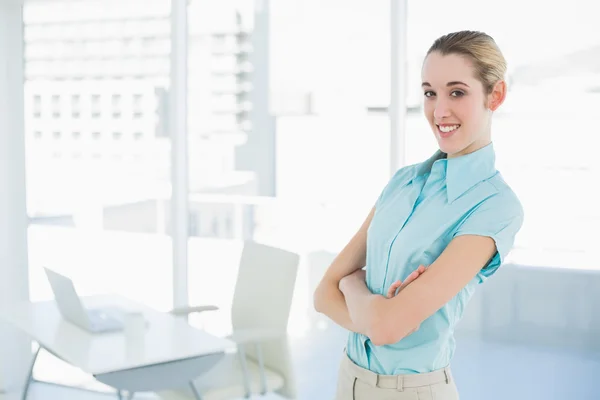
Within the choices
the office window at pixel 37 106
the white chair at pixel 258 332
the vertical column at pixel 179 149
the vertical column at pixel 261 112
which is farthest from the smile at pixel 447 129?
the office window at pixel 37 106

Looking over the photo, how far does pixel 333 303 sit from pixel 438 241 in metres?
0.34

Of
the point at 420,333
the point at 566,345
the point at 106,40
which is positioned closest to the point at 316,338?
the point at 566,345

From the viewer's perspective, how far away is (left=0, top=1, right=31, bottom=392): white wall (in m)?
4.62

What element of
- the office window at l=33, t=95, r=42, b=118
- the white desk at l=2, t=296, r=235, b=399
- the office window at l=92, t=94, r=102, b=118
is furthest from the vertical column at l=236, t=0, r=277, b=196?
the office window at l=33, t=95, r=42, b=118

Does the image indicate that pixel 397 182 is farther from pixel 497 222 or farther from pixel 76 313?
pixel 76 313

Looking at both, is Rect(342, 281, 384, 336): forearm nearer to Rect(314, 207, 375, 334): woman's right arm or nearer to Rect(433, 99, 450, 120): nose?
Rect(314, 207, 375, 334): woman's right arm

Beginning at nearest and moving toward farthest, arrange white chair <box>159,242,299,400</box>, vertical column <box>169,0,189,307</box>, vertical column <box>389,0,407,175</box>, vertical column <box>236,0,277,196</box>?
white chair <box>159,242,299,400</box> < vertical column <box>389,0,407,175</box> < vertical column <box>236,0,277,196</box> < vertical column <box>169,0,189,307</box>

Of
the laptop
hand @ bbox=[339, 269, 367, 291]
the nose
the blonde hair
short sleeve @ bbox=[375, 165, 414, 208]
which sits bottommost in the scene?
the laptop

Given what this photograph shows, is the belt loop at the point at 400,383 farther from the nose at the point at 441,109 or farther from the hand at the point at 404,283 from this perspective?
the nose at the point at 441,109

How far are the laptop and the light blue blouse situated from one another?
1610 mm

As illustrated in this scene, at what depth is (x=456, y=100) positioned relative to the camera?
146 cm

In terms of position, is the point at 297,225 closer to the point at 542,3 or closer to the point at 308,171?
the point at 308,171

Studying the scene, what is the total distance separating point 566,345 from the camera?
3174 mm

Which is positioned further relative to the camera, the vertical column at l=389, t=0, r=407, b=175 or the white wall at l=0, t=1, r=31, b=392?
the white wall at l=0, t=1, r=31, b=392
